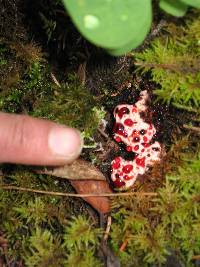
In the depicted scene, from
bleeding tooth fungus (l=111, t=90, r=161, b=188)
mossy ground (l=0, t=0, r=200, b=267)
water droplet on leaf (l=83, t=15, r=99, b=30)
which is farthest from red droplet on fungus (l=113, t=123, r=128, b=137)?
water droplet on leaf (l=83, t=15, r=99, b=30)

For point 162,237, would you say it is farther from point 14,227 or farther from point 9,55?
point 9,55

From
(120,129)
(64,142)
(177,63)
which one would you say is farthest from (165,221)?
(177,63)

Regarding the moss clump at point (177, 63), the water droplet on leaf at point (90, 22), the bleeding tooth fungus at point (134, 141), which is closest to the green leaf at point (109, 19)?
the water droplet on leaf at point (90, 22)

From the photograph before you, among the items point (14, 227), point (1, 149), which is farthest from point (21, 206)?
point (1, 149)

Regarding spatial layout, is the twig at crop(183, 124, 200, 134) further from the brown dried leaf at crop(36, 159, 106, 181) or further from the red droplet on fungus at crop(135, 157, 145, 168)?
the brown dried leaf at crop(36, 159, 106, 181)

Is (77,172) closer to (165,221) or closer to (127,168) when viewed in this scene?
(127,168)

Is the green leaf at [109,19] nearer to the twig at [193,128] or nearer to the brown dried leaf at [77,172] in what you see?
the twig at [193,128]

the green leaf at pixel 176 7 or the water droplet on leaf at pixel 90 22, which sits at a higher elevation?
the water droplet on leaf at pixel 90 22
